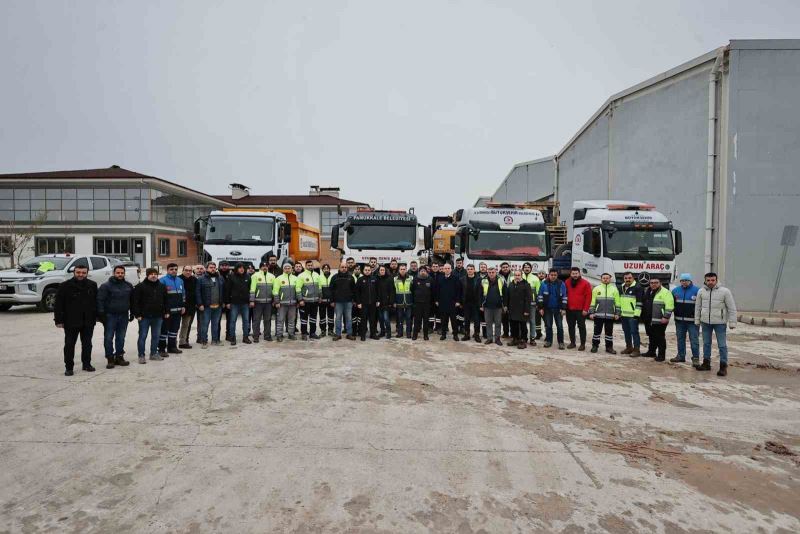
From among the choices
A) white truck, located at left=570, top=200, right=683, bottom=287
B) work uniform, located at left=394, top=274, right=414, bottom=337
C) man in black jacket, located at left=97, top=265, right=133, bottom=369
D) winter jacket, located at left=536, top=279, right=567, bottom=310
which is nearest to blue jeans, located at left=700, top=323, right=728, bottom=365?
winter jacket, located at left=536, top=279, right=567, bottom=310

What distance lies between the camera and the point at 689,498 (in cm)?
367

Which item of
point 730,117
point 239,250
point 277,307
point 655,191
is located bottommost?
point 277,307

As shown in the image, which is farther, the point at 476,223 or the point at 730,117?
the point at 730,117

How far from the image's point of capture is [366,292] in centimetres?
1008

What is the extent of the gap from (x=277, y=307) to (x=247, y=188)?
44.2 meters

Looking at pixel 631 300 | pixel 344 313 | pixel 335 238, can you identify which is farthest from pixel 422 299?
pixel 335 238

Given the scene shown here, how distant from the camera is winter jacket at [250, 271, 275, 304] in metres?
9.59

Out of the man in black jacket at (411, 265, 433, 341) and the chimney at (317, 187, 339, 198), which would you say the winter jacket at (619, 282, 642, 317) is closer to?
the man in black jacket at (411, 265, 433, 341)

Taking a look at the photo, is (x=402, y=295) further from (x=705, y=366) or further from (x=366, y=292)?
(x=705, y=366)

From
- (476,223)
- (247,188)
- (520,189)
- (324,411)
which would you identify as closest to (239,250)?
(476,223)

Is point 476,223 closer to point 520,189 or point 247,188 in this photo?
point 520,189

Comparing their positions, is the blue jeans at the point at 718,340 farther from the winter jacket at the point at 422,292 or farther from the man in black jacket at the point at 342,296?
the man in black jacket at the point at 342,296

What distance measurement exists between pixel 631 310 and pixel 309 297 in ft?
20.7

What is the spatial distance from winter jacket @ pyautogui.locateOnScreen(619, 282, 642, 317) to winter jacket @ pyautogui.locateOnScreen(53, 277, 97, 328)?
8980 millimetres
